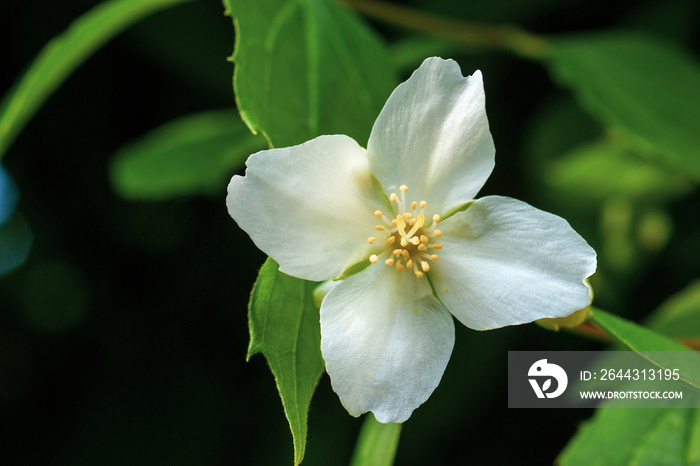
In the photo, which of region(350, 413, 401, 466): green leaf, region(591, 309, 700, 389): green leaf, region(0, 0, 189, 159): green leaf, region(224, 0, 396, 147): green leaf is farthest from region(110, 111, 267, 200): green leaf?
region(591, 309, 700, 389): green leaf

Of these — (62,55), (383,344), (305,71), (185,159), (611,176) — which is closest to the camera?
(383,344)

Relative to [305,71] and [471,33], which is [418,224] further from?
[471,33]

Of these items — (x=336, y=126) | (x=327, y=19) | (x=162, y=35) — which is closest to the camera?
(x=336, y=126)

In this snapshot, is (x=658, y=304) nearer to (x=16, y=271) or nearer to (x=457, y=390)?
(x=457, y=390)

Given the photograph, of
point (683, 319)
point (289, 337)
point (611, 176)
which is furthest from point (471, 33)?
point (289, 337)

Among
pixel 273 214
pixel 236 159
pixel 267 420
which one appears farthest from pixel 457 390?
pixel 273 214

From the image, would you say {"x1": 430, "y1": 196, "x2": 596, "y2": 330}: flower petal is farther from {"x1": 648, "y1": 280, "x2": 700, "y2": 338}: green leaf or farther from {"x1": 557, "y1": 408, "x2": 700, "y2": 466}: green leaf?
{"x1": 648, "y1": 280, "x2": 700, "y2": 338}: green leaf
